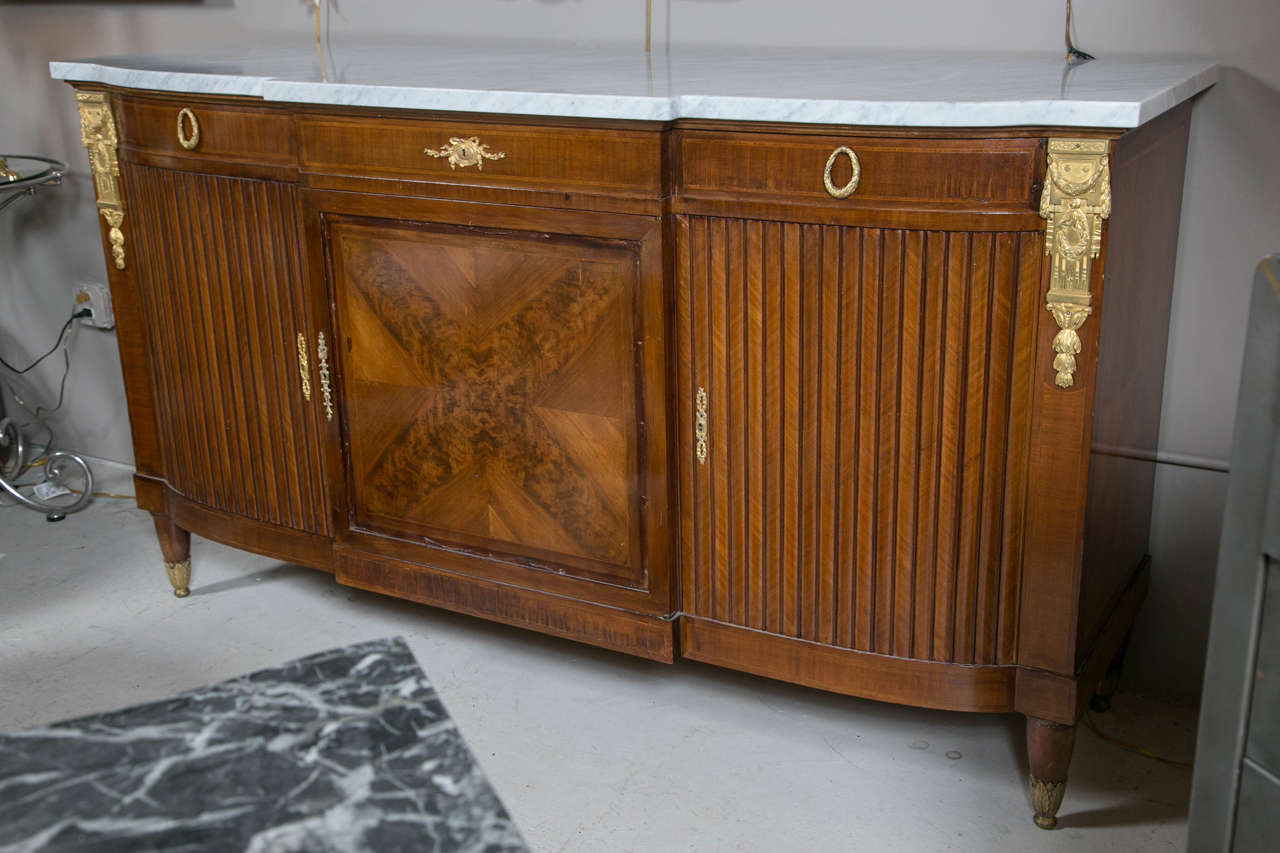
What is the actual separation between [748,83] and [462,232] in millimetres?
484

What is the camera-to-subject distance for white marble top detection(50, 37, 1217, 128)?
158cm

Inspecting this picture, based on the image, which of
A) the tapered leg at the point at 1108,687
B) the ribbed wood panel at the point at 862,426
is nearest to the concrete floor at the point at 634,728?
the tapered leg at the point at 1108,687

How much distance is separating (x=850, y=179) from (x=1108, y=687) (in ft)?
3.50

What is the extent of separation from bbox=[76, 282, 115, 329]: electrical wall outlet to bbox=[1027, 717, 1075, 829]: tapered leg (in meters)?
2.44

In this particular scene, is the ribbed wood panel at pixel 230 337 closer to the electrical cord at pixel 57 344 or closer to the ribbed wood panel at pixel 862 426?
the ribbed wood panel at pixel 862 426

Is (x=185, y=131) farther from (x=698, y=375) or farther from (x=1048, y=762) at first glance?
(x=1048, y=762)

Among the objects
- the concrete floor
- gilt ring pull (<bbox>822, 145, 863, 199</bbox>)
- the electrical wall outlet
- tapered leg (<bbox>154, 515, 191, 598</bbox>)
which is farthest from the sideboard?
the electrical wall outlet

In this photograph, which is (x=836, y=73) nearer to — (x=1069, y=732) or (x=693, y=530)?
(x=693, y=530)

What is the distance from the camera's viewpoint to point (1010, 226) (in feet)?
5.26

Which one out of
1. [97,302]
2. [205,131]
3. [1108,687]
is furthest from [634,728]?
[97,302]

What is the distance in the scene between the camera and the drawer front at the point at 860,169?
1.59 meters

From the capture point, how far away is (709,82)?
1900 mm

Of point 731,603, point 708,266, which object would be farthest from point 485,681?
point 708,266

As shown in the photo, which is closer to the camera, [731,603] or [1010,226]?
[1010,226]
